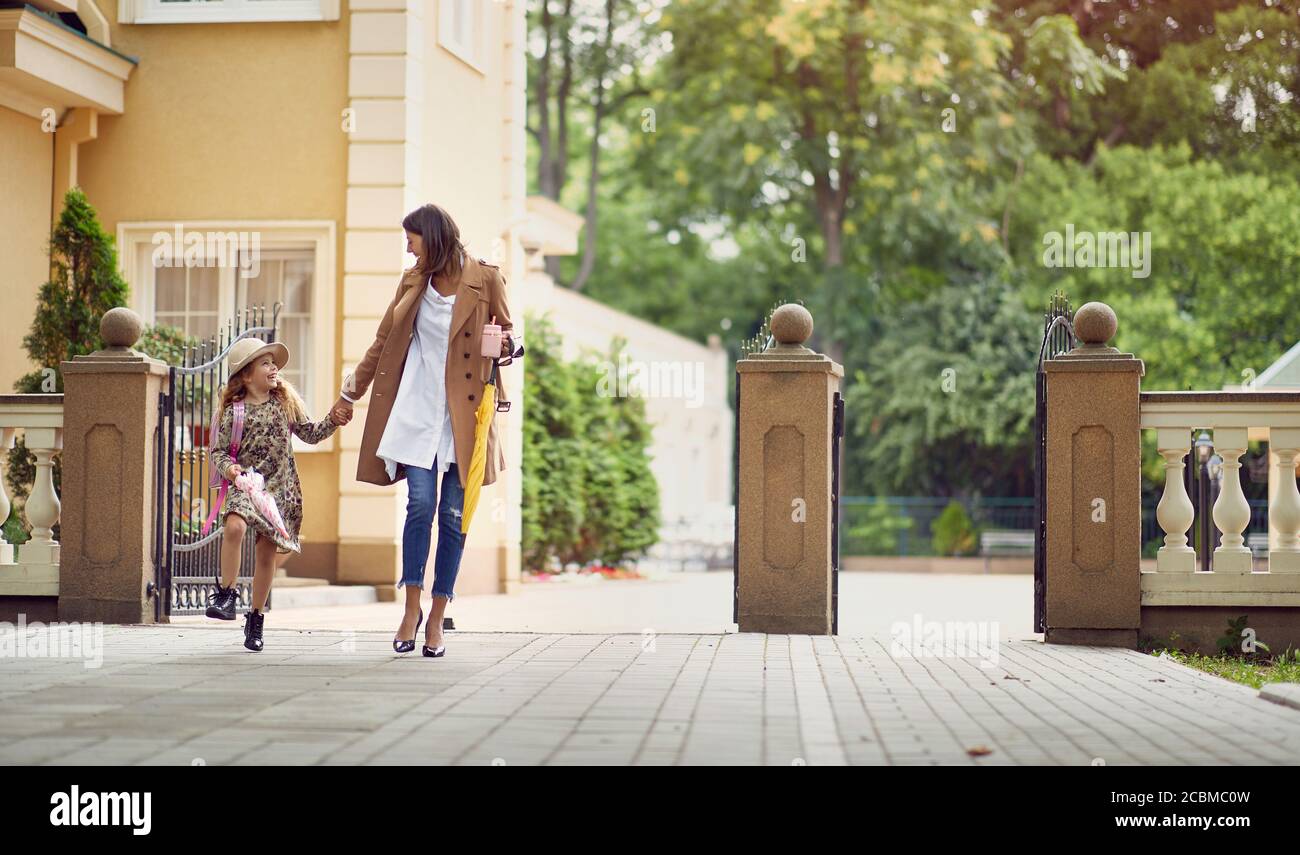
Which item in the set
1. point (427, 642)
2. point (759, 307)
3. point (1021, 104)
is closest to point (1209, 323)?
point (1021, 104)

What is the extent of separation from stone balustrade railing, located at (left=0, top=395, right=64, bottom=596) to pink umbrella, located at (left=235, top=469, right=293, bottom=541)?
2.21m

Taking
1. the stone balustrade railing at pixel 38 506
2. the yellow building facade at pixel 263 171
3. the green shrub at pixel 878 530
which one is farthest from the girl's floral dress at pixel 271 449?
the green shrub at pixel 878 530

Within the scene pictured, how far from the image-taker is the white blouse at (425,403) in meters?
7.61

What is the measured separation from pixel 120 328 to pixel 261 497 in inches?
88.2

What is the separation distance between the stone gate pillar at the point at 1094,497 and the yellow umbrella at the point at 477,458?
324cm

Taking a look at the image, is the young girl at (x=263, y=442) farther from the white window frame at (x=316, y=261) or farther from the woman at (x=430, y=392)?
the white window frame at (x=316, y=261)

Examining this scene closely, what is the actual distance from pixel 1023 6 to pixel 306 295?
1010 inches

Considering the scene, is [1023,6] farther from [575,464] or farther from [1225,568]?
[1225,568]

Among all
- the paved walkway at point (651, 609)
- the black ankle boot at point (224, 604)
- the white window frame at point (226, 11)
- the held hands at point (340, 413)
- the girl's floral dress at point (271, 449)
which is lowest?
the paved walkway at point (651, 609)

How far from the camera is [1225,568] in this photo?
915 centimetres

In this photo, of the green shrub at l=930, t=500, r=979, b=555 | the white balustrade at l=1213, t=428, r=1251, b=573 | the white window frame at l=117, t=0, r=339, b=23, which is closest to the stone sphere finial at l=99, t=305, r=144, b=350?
the white window frame at l=117, t=0, r=339, b=23

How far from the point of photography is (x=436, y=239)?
7734 millimetres

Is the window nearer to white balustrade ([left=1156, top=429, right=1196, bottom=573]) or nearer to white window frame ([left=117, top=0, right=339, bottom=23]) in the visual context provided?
white window frame ([left=117, top=0, right=339, bottom=23])

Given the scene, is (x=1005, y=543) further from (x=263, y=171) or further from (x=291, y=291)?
(x=263, y=171)
